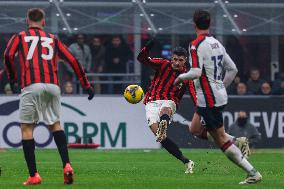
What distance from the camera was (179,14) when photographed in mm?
23797

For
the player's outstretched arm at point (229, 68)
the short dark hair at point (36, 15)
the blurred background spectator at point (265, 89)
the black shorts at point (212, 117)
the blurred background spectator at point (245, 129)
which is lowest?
the blurred background spectator at point (245, 129)

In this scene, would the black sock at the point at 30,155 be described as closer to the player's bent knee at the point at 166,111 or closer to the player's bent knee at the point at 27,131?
the player's bent knee at the point at 27,131

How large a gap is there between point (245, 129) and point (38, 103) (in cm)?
1172

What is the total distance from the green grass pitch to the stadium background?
161 centimetres

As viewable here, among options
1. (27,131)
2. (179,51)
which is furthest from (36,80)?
(179,51)

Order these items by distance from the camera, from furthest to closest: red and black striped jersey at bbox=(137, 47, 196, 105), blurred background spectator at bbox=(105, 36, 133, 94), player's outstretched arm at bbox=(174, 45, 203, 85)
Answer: blurred background spectator at bbox=(105, 36, 133, 94) < red and black striped jersey at bbox=(137, 47, 196, 105) < player's outstretched arm at bbox=(174, 45, 203, 85)

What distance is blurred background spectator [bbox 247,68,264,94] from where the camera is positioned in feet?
77.2

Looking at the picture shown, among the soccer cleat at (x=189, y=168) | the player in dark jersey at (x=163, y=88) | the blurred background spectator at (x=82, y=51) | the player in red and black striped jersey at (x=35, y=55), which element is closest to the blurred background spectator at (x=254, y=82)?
the blurred background spectator at (x=82, y=51)

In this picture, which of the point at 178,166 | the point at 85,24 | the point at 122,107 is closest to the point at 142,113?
the point at 122,107

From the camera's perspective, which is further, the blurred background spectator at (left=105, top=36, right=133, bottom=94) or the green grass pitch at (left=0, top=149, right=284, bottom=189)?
the blurred background spectator at (left=105, top=36, right=133, bottom=94)

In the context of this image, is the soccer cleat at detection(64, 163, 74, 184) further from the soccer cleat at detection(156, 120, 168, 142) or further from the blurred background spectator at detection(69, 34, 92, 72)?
the blurred background spectator at detection(69, 34, 92, 72)

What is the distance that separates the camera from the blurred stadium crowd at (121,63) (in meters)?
23.1

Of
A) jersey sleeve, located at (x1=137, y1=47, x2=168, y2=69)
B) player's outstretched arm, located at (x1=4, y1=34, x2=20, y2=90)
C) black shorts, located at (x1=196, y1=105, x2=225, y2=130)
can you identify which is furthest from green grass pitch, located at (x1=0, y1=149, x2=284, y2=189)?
jersey sleeve, located at (x1=137, y1=47, x2=168, y2=69)

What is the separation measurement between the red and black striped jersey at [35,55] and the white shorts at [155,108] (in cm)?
379
